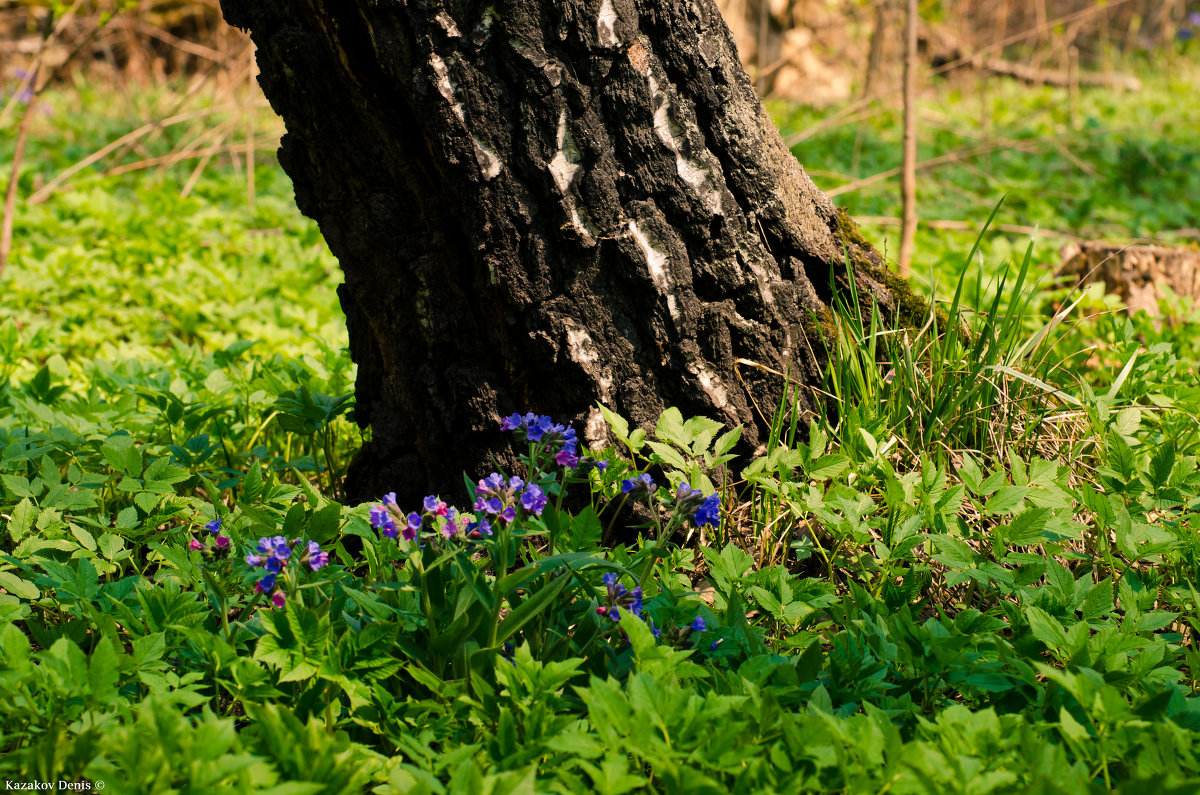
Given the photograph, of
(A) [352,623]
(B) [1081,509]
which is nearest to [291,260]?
(A) [352,623]

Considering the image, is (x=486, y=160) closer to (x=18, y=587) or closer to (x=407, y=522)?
(x=407, y=522)

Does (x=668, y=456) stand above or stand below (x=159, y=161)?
below

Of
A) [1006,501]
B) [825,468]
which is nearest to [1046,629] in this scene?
[1006,501]

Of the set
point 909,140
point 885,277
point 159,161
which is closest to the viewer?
point 885,277

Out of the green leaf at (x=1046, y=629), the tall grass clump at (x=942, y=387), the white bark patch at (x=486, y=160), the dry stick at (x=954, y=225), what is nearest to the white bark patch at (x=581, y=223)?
the white bark patch at (x=486, y=160)

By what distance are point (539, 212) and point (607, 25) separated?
392mm

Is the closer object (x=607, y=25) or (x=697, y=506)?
(x=697, y=506)

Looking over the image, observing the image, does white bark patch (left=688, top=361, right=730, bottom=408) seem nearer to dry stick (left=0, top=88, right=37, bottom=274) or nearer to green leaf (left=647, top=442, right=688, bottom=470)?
green leaf (left=647, top=442, right=688, bottom=470)

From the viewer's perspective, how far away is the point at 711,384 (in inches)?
73.8

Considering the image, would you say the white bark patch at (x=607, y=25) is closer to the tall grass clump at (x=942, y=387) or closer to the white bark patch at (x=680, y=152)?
the white bark patch at (x=680, y=152)

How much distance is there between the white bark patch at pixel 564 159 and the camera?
1700mm

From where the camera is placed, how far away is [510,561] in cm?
142

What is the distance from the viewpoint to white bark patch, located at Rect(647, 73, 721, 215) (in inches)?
69.0

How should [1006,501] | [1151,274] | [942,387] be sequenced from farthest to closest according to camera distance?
[1151,274] < [942,387] < [1006,501]
